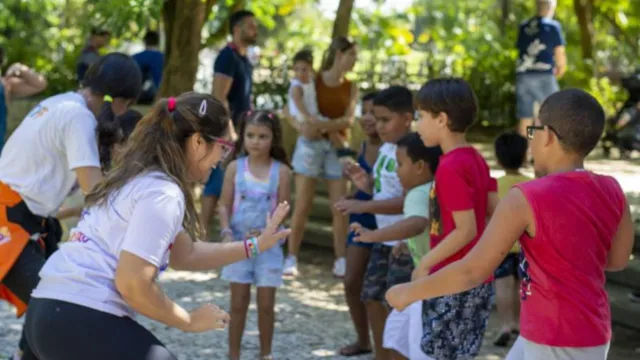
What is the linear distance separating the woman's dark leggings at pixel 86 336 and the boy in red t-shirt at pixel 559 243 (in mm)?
822

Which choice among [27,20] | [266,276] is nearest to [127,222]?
[266,276]

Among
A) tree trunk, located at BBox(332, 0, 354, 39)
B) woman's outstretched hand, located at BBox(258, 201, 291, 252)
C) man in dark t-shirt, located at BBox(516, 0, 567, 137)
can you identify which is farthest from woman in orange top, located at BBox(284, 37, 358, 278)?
woman's outstretched hand, located at BBox(258, 201, 291, 252)

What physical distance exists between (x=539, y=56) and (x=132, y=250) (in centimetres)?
916

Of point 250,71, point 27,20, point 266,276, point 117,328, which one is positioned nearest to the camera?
point 117,328

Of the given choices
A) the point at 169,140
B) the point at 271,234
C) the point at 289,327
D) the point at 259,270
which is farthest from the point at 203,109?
A: the point at 289,327

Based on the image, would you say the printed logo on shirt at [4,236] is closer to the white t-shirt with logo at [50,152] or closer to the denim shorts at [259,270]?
the white t-shirt with logo at [50,152]

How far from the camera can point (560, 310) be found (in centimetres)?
361

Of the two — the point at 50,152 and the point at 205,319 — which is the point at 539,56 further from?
the point at 205,319

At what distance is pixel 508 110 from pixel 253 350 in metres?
9.34

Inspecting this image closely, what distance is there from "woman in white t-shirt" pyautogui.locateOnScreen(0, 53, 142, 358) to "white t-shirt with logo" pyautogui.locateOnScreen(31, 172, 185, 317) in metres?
1.42

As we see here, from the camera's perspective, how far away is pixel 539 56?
12031mm

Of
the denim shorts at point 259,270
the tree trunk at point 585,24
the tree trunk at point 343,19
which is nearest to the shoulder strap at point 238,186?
the denim shorts at point 259,270

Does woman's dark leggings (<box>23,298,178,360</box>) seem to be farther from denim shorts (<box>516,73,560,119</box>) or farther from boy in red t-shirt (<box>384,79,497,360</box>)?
denim shorts (<box>516,73,560,119</box>)

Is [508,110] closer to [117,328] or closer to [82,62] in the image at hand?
[82,62]
